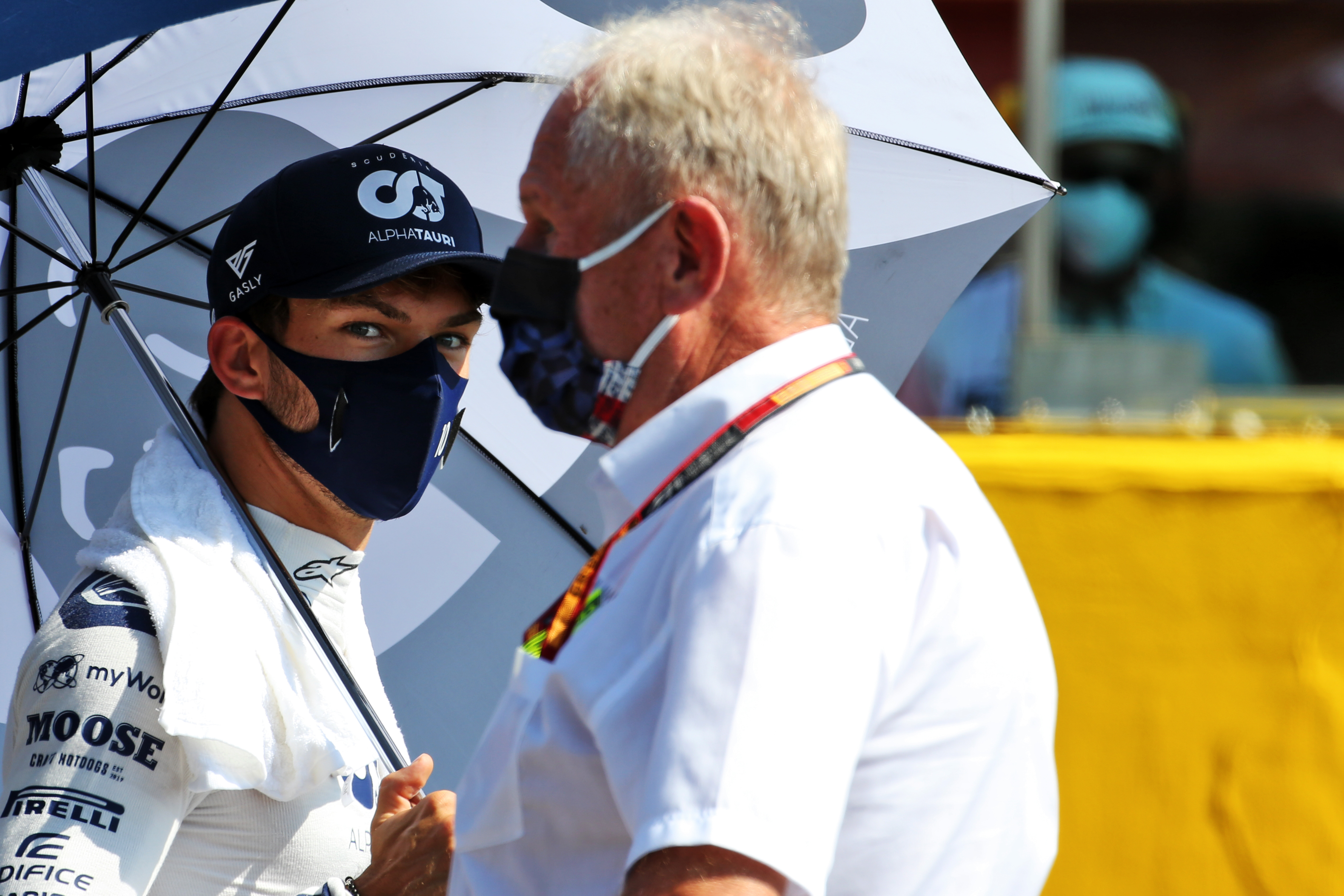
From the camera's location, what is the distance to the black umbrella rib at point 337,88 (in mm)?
2461

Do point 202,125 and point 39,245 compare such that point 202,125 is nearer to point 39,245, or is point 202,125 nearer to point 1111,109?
point 39,245

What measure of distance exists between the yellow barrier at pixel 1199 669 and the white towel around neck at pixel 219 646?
63.4 inches

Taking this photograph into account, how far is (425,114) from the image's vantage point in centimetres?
255

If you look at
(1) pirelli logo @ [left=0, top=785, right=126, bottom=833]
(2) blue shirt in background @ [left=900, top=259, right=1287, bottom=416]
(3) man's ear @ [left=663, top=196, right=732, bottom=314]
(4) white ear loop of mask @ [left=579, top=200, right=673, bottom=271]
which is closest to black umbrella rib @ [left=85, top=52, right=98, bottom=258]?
(1) pirelli logo @ [left=0, top=785, right=126, bottom=833]

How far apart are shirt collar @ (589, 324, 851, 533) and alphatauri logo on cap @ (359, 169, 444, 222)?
0.94 m

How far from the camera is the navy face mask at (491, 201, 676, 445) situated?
1.44 meters

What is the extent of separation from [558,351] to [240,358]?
0.92 metres

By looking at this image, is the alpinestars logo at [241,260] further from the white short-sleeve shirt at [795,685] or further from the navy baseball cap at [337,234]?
the white short-sleeve shirt at [795,685]

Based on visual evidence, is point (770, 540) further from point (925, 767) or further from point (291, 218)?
point (291, 218)

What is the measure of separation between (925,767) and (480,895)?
44 centimetres

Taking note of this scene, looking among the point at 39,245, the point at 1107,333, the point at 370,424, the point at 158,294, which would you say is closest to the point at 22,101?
the point at 39,245

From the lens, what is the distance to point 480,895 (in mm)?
1272

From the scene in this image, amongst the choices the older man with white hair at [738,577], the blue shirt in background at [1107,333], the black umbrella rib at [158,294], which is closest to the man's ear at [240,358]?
the black umbrella rib at [158,294]

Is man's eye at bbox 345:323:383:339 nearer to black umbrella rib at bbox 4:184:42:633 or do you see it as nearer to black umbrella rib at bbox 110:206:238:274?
black umbrella rib at bbox 110:206:238:274
